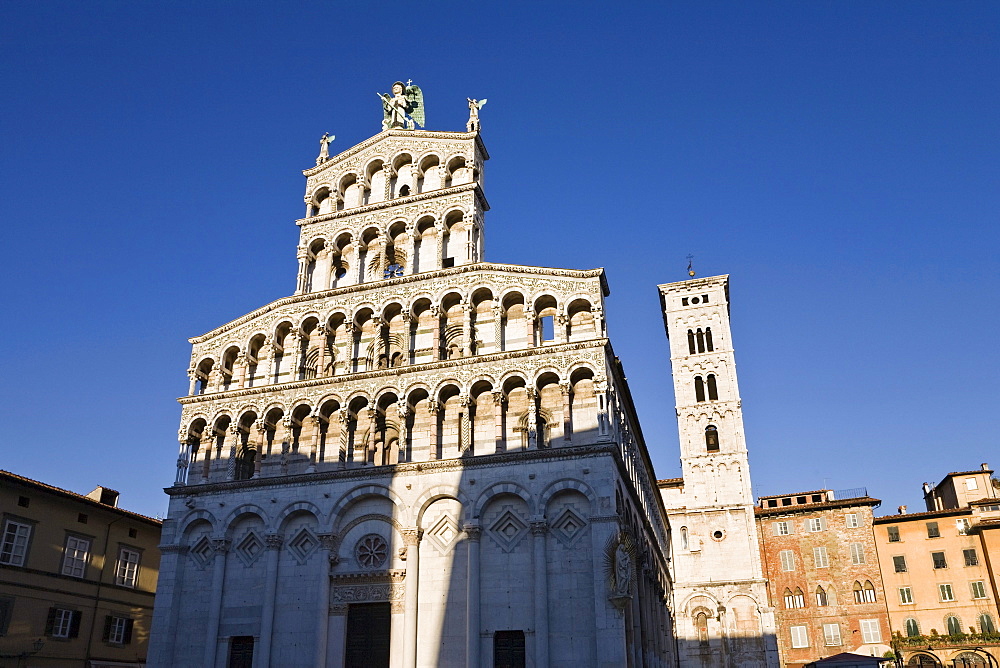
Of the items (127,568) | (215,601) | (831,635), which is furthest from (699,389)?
(127,568)

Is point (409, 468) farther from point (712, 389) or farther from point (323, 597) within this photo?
point (712, 389)

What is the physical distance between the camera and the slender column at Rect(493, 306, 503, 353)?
1228 inches

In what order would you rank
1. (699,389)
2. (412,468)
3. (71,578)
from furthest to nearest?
(699,389), (71,578), (412,468)

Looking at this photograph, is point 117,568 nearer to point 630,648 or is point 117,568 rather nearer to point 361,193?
point 361,193

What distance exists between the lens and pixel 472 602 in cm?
2702

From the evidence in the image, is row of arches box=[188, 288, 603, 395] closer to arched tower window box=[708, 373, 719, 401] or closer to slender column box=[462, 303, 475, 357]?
slender column box=[462, 303, 475, 357]

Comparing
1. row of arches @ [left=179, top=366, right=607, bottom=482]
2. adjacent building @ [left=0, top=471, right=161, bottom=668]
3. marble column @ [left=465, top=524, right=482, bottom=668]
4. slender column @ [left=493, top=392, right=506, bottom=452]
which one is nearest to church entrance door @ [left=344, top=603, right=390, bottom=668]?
marble column @ [left=465, top=524, right=482, bottom=668]

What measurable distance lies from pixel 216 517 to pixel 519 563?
40.8 feet

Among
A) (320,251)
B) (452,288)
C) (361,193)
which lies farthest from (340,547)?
(361,193)

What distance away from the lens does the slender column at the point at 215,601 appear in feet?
96.4

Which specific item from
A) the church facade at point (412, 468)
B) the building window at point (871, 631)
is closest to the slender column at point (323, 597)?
the church facade at point (412, 468)

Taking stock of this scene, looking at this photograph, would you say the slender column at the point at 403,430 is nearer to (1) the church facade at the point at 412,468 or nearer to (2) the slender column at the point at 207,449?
(1) the church facade at the point at 412,468

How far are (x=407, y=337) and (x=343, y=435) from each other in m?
4.59

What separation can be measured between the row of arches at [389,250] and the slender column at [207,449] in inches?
284
